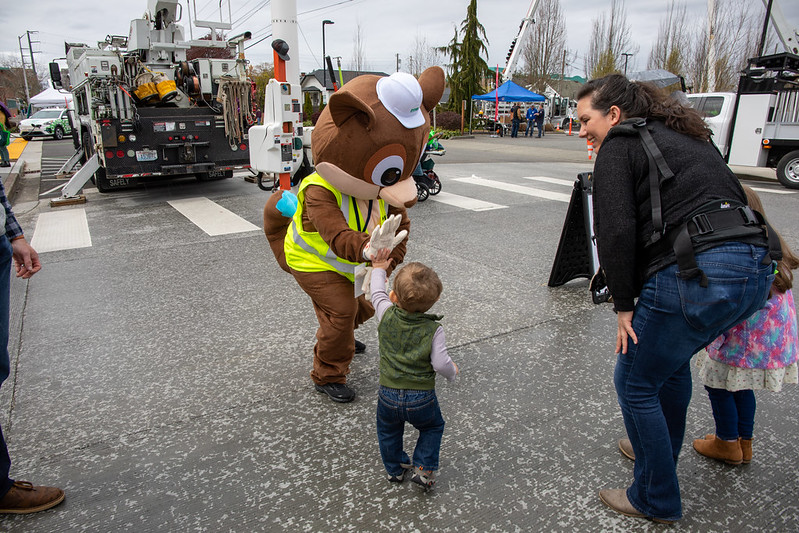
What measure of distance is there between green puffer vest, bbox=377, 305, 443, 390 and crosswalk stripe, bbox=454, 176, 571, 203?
729cm

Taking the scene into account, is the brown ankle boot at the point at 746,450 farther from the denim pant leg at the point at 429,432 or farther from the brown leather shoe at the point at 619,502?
the denim pant leg at the point at 429,432

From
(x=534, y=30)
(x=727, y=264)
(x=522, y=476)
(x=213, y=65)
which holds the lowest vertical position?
(x=522, y=476)

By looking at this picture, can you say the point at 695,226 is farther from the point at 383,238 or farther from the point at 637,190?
the point at 383,238

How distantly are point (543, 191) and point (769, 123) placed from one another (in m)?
5.34

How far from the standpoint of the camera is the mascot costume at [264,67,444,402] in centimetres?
259

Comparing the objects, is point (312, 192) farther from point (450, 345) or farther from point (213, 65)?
point (213, 65)

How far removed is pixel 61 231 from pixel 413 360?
6545 millimetres

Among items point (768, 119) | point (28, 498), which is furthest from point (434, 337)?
point (768, 119)

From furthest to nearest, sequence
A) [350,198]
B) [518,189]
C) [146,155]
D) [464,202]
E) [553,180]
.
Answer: [553,180] → [518,189] → [464,202] → [146,155] → [350,198]

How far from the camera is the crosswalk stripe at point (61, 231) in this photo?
6.27m

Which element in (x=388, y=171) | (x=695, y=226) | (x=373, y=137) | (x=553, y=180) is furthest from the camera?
(x=553, y=180)

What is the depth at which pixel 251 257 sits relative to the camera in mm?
5758

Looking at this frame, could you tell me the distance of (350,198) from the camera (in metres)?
2.82

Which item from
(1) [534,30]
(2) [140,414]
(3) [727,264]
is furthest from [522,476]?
(1) [534,30]
